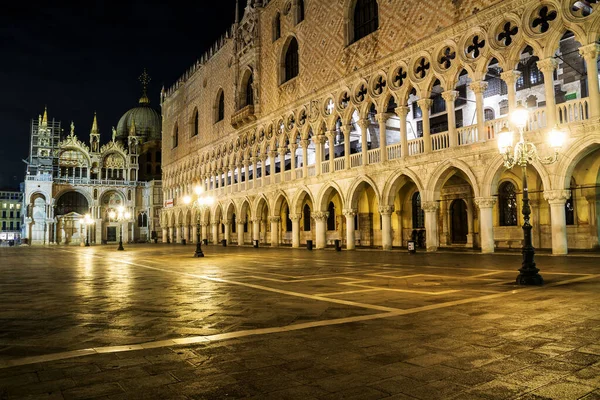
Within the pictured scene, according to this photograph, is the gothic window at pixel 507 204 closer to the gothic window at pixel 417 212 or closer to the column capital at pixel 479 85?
the gothic window at pixel 417 212

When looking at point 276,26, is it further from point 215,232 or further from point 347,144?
point 215,232

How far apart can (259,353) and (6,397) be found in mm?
2199

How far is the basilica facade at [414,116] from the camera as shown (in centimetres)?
1789

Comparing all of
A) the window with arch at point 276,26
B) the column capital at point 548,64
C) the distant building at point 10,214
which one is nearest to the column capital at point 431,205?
the column capital at point 548,64

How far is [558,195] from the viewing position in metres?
17.3

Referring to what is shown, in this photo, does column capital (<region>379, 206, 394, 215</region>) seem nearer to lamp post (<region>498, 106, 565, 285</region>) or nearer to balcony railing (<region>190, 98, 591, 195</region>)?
balcony railing (<region>190, 98, 591, 195</region>)

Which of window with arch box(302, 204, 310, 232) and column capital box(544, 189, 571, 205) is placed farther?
window with arch box(302, 204, 310, 232)

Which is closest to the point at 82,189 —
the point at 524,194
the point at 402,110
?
the point at 402,110

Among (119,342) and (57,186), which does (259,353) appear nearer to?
(119,342)

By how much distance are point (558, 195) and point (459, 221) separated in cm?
939

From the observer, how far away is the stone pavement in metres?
3.69

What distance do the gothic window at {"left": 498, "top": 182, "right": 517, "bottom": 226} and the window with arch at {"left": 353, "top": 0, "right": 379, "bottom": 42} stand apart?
11.6 m

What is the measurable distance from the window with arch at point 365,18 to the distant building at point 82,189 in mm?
45833

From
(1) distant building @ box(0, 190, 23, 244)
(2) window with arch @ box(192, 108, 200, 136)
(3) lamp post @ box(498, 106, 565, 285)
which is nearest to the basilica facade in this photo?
(3) lamp post @ box(498, 106, 565, 285)
